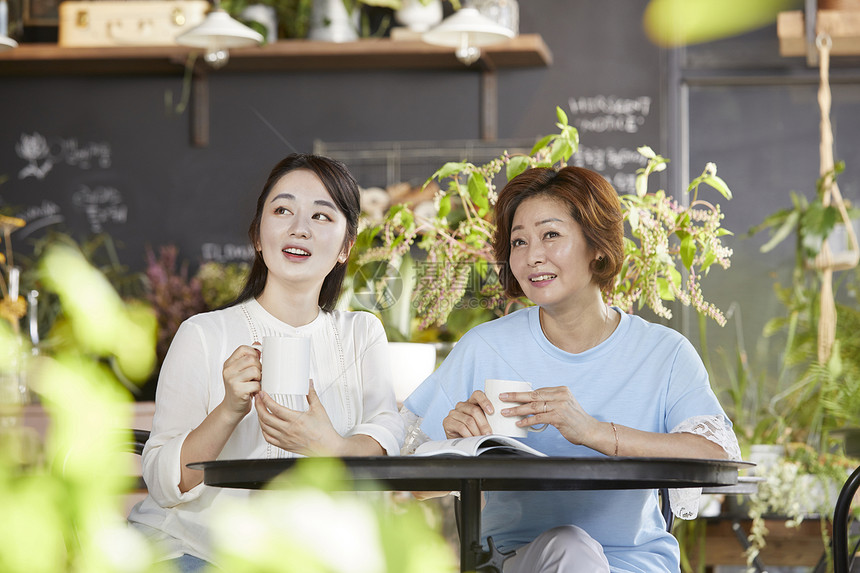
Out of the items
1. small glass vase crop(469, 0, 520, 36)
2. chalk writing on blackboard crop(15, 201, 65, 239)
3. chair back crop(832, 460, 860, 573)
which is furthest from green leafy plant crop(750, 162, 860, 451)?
chalk writing on blackboard crop(15, 201, 65, 239)

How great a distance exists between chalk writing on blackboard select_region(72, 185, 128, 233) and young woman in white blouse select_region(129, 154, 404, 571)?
9.13 feet

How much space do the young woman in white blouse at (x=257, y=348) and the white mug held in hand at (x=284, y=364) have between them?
0.13 metres

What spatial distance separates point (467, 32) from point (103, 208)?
185cm

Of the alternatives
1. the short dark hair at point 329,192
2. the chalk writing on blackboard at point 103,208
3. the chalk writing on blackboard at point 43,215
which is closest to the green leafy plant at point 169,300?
the chalk writing on blackboard at point 103,208

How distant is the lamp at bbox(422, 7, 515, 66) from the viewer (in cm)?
328

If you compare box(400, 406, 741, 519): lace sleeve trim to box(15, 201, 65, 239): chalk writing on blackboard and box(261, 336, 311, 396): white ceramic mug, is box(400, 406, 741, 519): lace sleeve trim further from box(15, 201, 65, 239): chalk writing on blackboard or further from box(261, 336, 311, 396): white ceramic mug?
box(15, 201, 65, 239): chalk writing on blackboard

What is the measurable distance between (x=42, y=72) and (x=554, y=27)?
7.21ft

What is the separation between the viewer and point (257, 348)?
4.47 feet

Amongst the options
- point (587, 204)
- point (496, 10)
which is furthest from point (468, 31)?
point (587, 204)

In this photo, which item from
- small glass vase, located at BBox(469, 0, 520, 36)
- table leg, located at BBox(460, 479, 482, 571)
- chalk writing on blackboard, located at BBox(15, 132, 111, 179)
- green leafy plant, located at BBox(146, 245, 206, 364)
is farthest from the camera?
chalk writing on blackboard, located at BBox(15, 132, 111, 179)

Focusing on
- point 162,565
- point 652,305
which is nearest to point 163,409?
point 652,305

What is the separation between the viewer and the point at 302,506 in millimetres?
308

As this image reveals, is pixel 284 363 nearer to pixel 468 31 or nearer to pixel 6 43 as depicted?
pixel 468 31

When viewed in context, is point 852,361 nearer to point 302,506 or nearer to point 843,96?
point 843,96
